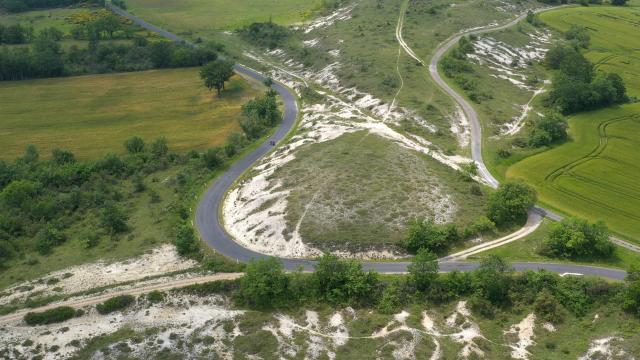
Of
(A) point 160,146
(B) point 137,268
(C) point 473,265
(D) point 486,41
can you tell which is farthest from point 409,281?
(D) point 486,41

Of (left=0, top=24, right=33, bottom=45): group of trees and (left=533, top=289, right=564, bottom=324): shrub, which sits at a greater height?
(left=0, top=24, right=33, bottom=45): group of trees

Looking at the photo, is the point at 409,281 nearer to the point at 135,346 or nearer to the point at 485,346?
the point at 485,346

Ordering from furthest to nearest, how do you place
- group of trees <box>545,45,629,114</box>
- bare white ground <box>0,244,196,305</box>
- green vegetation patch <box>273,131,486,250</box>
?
group of trees <box>545,45,629,114</box> → green vegetation patch <box>273,131,486,250</box> → bare white ground <box>0,244,196,305</box>

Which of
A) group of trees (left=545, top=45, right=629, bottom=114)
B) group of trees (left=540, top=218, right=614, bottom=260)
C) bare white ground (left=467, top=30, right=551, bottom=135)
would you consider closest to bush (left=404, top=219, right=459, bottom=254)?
group of trees (left=540, top=218, right=614, bottom=260)

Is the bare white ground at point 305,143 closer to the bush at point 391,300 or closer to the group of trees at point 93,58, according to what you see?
the bush at point 391,300

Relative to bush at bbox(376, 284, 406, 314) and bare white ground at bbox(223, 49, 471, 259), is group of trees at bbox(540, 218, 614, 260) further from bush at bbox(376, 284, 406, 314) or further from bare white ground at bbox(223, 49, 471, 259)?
bush at bbox(376, 284, 406, 314)
